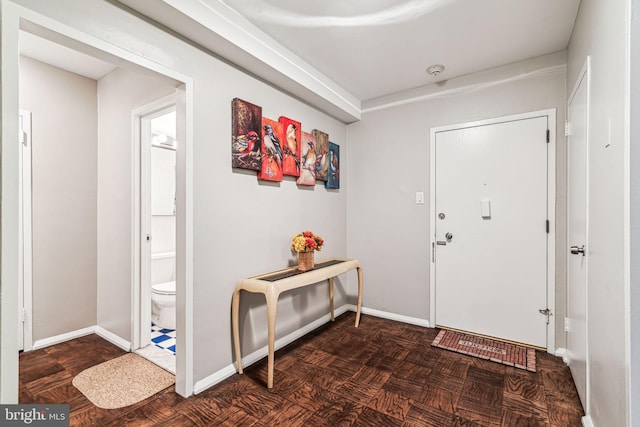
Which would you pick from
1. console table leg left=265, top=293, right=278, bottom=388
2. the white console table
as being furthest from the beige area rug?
console table leg left=265, top=293, right=278, bottom=388

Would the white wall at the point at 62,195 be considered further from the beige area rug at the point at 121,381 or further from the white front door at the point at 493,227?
the white front door at the point at 493,227

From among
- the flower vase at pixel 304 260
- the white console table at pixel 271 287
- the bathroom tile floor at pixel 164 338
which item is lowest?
the bathroom tile floor at pixel 164 338

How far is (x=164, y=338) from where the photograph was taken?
278 cm

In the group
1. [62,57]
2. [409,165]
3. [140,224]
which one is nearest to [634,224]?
[409,165]

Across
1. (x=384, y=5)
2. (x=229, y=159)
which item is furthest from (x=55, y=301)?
(x=384, y=5)

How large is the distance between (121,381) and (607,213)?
2.92 m

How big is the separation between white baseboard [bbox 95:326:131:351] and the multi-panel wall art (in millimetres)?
1817

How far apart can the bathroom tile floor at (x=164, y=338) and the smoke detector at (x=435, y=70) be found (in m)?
3.31

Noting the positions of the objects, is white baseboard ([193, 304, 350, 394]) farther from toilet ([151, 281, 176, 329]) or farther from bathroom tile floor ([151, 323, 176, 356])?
toilet ([151, 281, 176, 329])

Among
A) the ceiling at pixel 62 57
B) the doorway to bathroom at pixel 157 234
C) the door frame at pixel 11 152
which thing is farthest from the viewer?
the doorway to bathroom at pixel 157 234

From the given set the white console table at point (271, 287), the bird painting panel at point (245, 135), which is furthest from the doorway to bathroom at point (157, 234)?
the white console table at point (271, 287)

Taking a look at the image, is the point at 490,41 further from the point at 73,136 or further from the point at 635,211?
the point at 73,136

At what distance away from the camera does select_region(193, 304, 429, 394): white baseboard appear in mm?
1970

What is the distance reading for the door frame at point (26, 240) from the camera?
2475 millimetres
